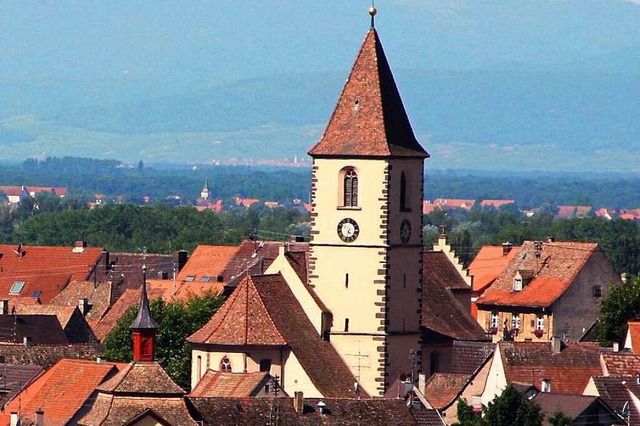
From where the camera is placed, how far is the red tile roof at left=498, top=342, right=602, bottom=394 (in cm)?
7156

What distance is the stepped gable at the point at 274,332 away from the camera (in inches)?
2923

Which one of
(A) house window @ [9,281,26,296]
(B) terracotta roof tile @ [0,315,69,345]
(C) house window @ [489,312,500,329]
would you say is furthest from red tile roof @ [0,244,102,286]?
(B) terracotta roof tile @ [0,315,69,345]

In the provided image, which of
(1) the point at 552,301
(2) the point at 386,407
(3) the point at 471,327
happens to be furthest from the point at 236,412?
(1) the point at 552,301

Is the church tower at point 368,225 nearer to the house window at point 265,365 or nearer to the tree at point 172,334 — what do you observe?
the house window at point 265,365

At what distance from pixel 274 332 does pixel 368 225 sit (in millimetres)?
4593

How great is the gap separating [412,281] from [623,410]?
15963mm

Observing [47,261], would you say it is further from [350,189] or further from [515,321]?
[350,189]

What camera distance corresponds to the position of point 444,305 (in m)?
83.8

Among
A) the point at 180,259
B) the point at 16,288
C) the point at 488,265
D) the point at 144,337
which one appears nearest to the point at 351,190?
the point at 144,337

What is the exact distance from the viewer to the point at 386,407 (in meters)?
59.7

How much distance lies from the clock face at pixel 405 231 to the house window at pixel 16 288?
4121cm

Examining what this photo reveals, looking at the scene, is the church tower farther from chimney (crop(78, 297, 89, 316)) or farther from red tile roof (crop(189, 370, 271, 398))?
chimney (crop(78, 297, 89, 316))

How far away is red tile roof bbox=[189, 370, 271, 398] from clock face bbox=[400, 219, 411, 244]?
28.8 ft

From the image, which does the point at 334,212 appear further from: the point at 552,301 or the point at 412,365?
the point at 552,301
